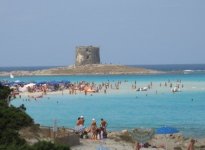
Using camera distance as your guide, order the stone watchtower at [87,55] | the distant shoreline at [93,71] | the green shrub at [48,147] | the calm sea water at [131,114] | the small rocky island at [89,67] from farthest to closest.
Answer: the distant shoreline at [93,71] < the small rocky island at [89,67] < the stone watchtower at [87,55] < the calm sea water at [131,114] < the green shrub at [48,147]

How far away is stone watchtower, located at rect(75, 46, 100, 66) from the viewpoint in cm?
11812

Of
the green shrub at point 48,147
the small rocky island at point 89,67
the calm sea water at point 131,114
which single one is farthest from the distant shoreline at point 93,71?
the green shrub at point 48,147

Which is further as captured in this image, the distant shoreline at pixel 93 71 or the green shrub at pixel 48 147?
the distant shoreline at pixel 93 71

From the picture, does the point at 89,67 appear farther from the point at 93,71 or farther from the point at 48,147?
the point at 48,147

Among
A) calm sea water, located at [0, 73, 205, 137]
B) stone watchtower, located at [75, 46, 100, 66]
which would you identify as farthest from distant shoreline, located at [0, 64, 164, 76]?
calm sea water, located at [0, 73, 205, 137]

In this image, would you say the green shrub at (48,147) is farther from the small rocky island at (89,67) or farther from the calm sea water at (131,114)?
the small rocky island at (89,67)

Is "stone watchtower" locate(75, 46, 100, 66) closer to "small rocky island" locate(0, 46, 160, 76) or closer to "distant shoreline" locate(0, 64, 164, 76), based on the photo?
"small rocky island" locate(0, 46, 160, 76)

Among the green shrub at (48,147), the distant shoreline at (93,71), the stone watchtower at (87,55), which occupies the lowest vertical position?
the distant shoreline at (93,71)

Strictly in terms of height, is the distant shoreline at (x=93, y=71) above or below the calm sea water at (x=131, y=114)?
above

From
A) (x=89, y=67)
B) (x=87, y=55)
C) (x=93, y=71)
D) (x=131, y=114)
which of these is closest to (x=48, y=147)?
(x=131, y=114)

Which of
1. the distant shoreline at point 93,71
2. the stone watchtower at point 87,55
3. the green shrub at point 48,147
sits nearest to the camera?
the green shrub at point 48,147

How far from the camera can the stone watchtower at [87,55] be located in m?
118

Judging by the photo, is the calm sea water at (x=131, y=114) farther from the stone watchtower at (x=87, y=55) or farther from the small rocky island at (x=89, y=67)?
the small rocky island at (x=89, y=67)

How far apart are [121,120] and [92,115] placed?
421cm
